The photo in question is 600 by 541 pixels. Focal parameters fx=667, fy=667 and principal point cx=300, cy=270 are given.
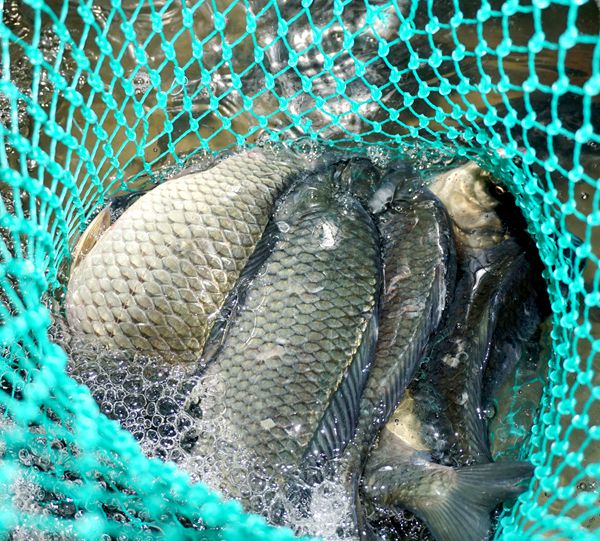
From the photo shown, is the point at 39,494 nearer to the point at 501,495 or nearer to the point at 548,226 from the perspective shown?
the point at 501,495

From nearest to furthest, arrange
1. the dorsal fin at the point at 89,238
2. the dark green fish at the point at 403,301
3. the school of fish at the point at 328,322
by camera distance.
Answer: the school of fish at the point at 328,322 → the dark green fish at the point at 403,301 → the dorsal fin at the point at 89,238

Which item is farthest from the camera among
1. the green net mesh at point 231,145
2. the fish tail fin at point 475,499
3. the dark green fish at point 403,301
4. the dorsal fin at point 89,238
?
the dorsal fin at point 89,238

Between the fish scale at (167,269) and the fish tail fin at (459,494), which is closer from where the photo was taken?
the fish tail fin at (459,494)

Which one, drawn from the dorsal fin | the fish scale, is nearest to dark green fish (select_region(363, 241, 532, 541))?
the fish scale

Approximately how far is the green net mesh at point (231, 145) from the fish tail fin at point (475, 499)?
0.09 meters

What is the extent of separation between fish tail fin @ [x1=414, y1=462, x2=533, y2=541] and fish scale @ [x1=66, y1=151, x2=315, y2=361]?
1.01m

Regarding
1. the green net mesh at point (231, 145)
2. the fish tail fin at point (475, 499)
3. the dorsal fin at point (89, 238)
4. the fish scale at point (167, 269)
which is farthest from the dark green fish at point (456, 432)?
the dorsal fin at point (89, 238)

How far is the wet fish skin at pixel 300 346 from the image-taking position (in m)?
2.16

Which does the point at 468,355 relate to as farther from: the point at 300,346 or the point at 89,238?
the point at 89,238

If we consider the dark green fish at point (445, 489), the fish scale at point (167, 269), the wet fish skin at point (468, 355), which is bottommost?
the dark green fish at point (445, 489)

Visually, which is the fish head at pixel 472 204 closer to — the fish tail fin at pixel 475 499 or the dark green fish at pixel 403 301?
the dark green fish at pixel 403 301

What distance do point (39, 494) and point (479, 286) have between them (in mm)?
1725

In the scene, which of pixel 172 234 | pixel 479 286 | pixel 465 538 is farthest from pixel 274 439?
pixel 479 286

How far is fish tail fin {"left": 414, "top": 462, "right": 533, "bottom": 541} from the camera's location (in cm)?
206
